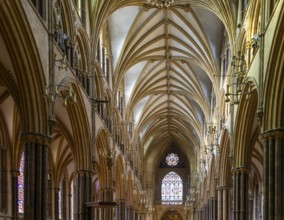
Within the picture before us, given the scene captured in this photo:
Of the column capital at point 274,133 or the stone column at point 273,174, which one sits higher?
the column capital at point 274,133

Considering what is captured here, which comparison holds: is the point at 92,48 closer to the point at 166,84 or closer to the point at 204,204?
the point at 166,84

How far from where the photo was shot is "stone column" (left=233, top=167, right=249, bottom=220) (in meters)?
25.1

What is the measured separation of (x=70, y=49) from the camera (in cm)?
2186

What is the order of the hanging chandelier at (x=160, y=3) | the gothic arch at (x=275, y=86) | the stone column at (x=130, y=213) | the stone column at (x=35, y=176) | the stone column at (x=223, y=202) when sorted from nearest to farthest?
the stone column at (x=35, y=176), the gothic arch at (x=275, y=86), the hanging chandelier at (x=160, y=3), the stone column at (x=223, y=202), the stone column at (x=130, y=213)

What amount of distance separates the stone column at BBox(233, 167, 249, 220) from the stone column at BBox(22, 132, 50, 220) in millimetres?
11829

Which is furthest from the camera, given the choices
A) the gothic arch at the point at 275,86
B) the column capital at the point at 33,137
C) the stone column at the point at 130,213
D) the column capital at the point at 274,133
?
the stone column at the point at 130,213

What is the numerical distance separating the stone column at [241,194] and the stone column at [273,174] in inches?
286

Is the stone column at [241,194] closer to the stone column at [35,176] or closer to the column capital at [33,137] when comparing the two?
the stone column at [35,176]

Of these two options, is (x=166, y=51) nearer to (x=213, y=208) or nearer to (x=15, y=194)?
(x=213, y=208)

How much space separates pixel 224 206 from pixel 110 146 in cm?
839

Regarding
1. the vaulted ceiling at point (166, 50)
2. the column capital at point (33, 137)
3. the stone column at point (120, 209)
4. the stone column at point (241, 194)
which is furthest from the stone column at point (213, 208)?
the column capital at point (33, 137)

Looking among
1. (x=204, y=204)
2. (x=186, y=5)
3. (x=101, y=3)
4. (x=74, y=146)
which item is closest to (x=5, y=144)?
(x=74, y=146)

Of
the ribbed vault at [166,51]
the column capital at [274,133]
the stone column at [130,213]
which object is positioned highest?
the ribbed vault at [166,51]

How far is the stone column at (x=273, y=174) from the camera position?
1700cm
